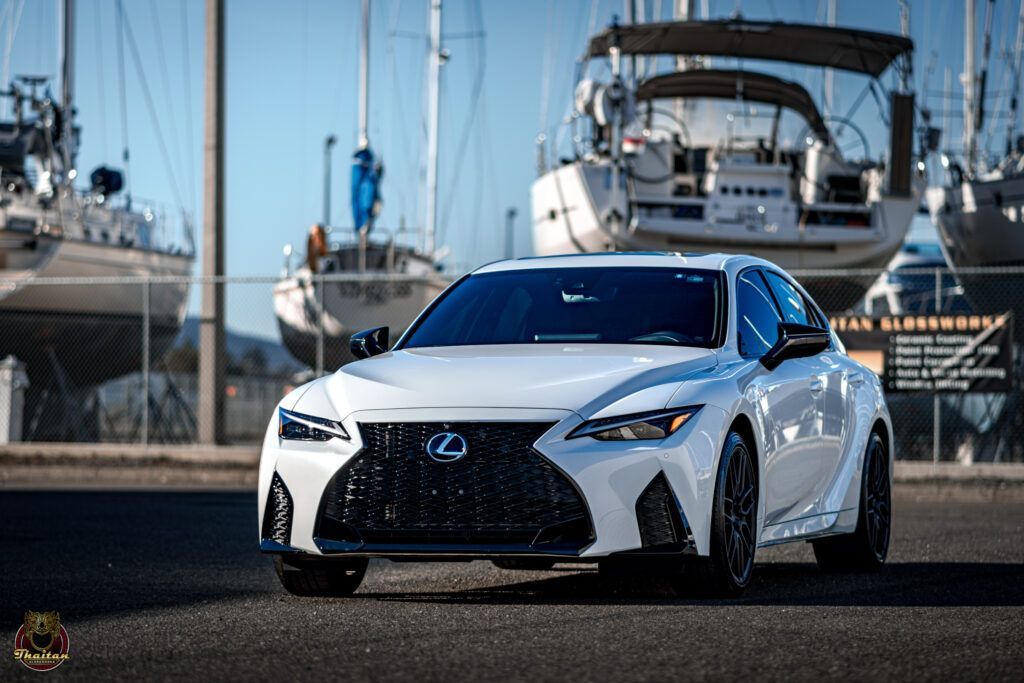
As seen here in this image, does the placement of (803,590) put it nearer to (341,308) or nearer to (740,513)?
(740,513)

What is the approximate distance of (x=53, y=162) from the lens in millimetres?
30828

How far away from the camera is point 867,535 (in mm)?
9359

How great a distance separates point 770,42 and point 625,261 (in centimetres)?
1835

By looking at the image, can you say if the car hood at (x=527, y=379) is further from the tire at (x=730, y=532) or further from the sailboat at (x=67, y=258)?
the sailboat at (x=67, y=258)

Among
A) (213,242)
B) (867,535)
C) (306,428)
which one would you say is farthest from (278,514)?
(213,242)

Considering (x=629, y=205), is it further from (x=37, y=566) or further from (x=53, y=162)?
(x=37, y=566)

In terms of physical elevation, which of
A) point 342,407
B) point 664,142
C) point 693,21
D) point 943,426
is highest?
point 693,21

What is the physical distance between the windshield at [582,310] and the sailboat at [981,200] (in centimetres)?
1723

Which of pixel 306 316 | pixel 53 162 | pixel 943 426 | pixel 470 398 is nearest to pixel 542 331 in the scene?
pixel 470 398

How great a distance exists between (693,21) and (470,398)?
767 inches

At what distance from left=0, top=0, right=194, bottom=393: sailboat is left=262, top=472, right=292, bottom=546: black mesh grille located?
18230 mm

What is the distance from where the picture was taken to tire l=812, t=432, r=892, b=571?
934 cm

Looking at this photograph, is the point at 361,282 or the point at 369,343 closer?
the point at 369,343

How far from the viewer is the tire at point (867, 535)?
30.6ft
